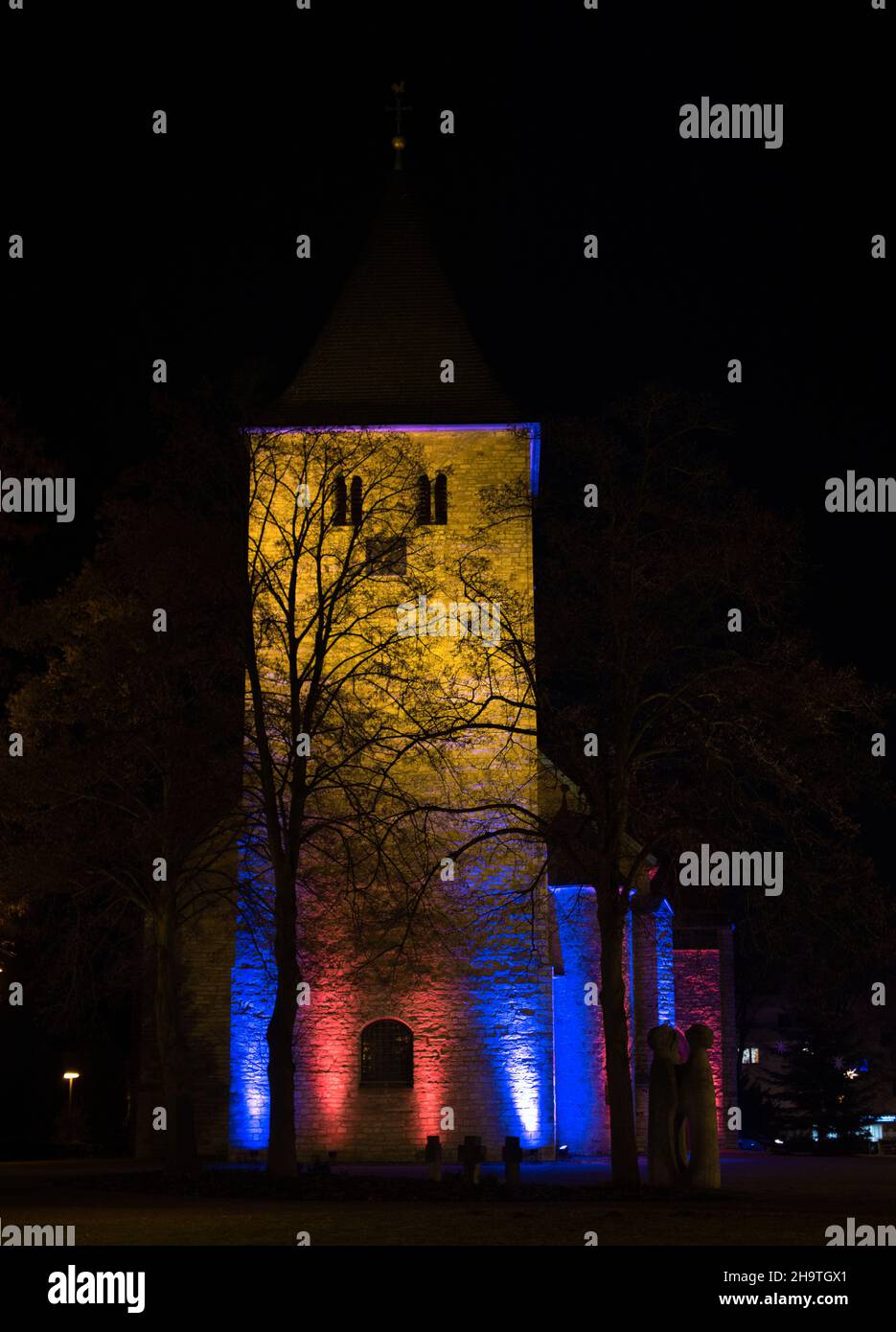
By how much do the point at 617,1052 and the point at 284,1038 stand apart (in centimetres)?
514

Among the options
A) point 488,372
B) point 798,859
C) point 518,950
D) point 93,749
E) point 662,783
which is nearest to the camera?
point 798,859

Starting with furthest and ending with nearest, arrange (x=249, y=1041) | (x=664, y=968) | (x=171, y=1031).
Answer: (x=664, y=968)
(x=249, y=1041)
(x=171, y=1031)

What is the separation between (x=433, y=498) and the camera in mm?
34969

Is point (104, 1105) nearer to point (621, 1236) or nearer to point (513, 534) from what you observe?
point (513, 534)

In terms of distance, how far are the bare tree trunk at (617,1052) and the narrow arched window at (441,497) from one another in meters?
12.2

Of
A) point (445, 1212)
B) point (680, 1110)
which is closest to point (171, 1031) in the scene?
point (680, 1110)

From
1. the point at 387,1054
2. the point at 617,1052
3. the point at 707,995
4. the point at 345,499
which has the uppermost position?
the point at 345,499

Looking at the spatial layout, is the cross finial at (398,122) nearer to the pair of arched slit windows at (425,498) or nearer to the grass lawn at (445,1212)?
the pair of arched slit windows at (425,498)

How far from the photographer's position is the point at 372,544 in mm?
28406

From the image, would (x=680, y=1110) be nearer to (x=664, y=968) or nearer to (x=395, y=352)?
(x=664, y=968)

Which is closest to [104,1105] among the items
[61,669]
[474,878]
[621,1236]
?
[474,878]

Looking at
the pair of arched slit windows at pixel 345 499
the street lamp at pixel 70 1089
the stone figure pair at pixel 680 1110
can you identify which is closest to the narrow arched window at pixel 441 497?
the pair of arched slit windows at pixel 345 499

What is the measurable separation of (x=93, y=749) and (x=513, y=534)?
1037 cm

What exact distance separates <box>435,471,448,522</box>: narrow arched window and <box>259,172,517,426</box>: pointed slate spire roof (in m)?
1.15
